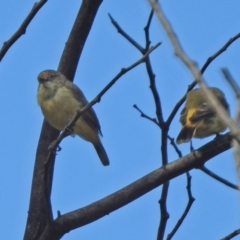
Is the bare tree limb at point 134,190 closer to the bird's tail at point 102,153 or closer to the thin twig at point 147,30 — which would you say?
the thin twig at point 147,30

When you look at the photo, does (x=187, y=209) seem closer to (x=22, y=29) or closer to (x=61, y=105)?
(x=22, y=29)

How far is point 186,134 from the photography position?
5.85 m

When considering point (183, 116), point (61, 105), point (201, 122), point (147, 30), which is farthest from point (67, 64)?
point (61, 105)

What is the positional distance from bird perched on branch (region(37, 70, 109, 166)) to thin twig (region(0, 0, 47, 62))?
347 cm

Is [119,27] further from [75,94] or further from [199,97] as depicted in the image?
[75,94]

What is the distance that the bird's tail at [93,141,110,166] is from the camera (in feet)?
24.8

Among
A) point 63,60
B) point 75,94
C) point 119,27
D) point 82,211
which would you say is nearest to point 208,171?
point 82,211

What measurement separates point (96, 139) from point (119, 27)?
4363 mm

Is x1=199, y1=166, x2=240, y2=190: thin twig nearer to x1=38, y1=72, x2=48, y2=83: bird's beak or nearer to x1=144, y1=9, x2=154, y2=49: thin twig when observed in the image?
x1=144, y1=9, x2=154, y2=49: thin twig

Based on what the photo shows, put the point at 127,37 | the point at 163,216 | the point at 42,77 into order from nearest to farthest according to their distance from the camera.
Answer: the point at 127,37, the point at 163,216, the point at 42,77

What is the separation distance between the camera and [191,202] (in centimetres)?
361

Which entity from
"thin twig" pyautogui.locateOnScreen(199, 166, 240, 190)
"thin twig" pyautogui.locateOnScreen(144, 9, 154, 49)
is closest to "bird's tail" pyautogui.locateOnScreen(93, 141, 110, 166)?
"thin twig" pyautogui.locateOnScreen(199, 166, 240, 190)

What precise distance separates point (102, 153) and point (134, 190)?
4092 mm

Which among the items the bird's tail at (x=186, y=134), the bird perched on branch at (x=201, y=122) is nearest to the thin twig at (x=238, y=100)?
the bird's tail at (x=186, y=134)
